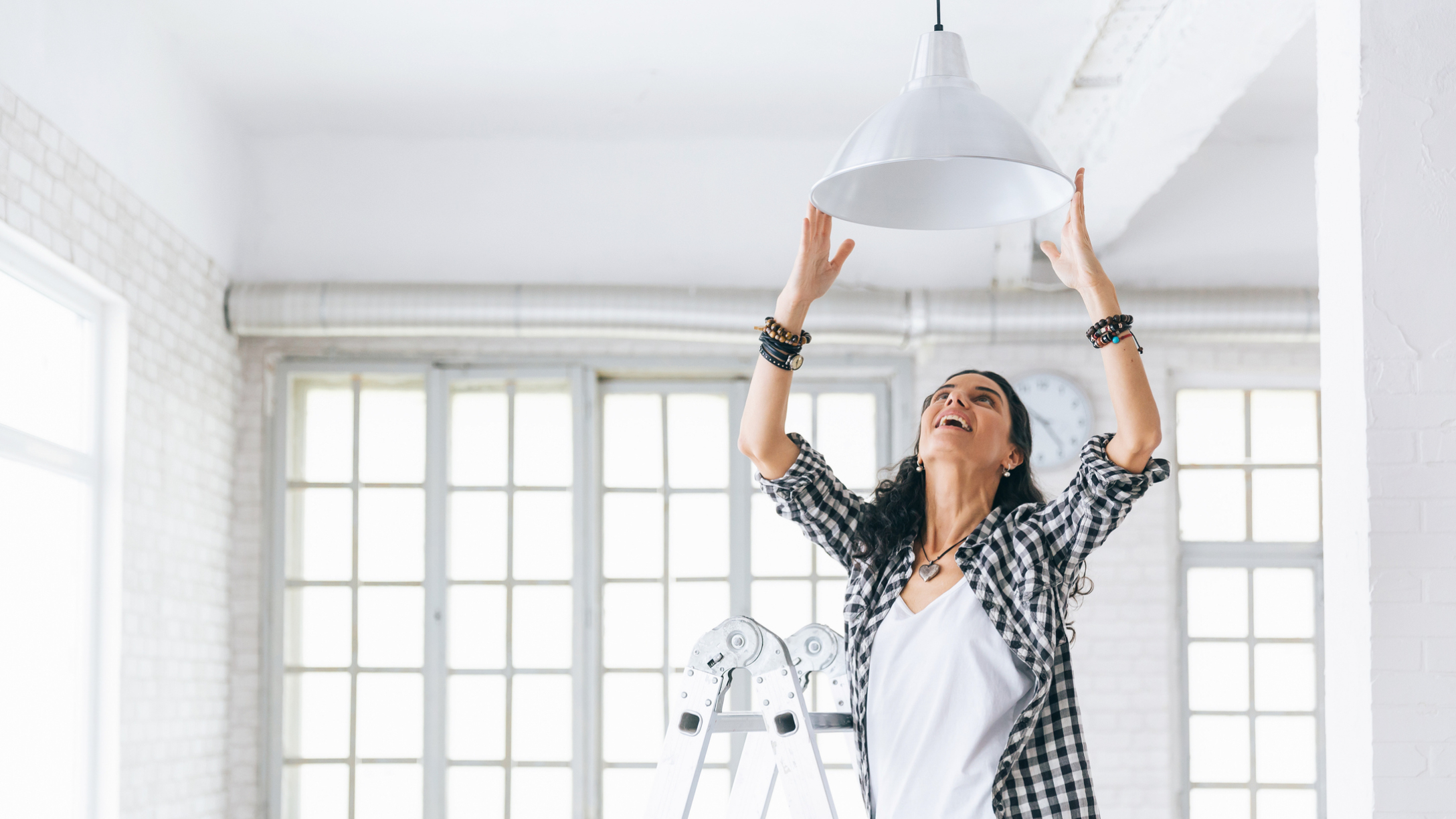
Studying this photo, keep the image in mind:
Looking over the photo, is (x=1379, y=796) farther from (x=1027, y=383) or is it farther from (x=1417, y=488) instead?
(x=1027, y=383)

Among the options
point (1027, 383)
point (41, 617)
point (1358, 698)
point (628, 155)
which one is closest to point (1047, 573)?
point (1358, 698)

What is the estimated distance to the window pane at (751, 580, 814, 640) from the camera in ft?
19.7

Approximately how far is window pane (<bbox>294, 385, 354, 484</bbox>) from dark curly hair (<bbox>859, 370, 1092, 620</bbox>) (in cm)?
371

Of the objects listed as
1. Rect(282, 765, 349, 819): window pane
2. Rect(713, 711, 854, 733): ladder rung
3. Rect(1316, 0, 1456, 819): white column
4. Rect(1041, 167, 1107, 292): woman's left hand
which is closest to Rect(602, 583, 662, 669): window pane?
Rect(282, 765, 349, 819): window pane

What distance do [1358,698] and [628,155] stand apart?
4.15 m

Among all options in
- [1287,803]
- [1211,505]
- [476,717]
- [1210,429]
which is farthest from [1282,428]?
[476,717]

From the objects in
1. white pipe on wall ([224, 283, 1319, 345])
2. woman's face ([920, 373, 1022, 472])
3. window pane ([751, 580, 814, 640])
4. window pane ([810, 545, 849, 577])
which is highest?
white pipe on wall ([224, 283, 1319, 345])

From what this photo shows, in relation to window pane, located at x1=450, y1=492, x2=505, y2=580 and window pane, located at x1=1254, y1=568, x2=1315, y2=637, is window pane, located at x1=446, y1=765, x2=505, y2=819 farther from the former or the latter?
window pane, located at x1=1254, y1=568, x2=1315, y2=637

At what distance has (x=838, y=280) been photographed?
600 cm

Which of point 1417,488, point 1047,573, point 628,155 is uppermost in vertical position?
point 628,155

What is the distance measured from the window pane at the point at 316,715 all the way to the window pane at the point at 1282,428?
3.95 meters

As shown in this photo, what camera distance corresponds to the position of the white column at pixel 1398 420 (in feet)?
8.12

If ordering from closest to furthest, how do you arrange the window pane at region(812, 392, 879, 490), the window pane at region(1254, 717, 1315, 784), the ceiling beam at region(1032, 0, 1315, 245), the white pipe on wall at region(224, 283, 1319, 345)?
the ceiling beam at region(1032, 0, 1315, 245), the white pipe on wall at region(224, 283, 1319, 345), the window pane at region(1254, 717, 1315, 784), the window pane at region(812, 392, 879, 490)

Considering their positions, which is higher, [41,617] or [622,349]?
[622,349]
